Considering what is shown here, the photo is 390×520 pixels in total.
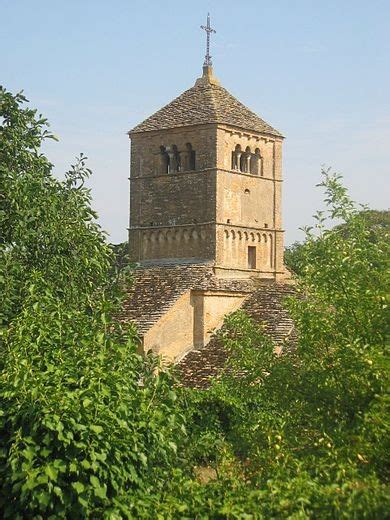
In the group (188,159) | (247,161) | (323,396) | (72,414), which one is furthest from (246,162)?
(72,414)

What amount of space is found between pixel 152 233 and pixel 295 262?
2380 cm

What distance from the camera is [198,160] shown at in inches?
1463

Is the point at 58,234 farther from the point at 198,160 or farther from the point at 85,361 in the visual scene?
the point at 198,160

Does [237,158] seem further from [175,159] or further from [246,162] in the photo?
[175,159]

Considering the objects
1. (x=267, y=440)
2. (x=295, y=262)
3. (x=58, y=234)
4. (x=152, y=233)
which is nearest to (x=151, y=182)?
(x=152, y=233)

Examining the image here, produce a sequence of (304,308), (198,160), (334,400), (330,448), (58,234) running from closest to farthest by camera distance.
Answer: (330,448) → (334,400) → (304,308) → (58,234) → (198,160)

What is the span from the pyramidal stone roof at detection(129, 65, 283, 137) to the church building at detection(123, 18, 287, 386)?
0.05 meters

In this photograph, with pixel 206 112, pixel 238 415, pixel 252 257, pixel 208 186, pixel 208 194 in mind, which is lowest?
pixel 238 415

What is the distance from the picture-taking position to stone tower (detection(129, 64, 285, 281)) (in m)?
36.4

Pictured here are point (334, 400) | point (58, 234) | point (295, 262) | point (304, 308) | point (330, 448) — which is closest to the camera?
point (330, 448)

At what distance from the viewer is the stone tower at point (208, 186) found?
36.4 metres

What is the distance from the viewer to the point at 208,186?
120 feet

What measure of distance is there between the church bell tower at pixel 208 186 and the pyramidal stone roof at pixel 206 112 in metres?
0.05

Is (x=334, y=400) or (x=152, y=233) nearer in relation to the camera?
(x=334, y=400)
